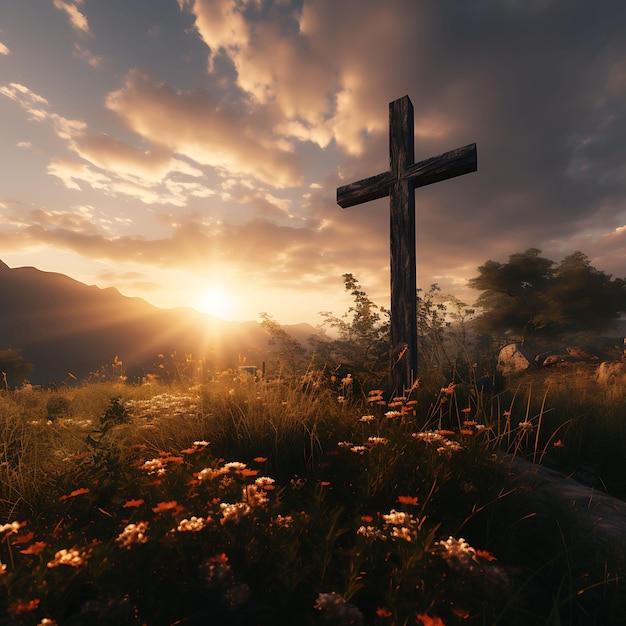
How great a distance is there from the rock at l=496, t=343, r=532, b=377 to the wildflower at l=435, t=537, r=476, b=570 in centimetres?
1027

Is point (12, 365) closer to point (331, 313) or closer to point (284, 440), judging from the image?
point (331, 313)

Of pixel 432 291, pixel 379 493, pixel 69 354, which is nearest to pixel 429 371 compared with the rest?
pixel 432 291

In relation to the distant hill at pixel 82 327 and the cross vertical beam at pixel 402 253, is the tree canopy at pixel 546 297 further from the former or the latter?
the distant hill at pixel 82 327

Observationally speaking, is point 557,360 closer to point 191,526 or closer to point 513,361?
point 513,361

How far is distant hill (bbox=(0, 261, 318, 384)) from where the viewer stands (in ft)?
289

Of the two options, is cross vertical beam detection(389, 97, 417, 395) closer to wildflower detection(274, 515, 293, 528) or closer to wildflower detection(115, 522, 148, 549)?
wildflower detection(274, 515, 293, 528)

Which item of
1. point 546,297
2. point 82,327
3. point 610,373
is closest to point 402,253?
point 610,373

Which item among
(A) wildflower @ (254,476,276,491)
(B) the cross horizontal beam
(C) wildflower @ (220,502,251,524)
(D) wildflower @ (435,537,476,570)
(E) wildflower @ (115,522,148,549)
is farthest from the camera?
(B) the cross horizontal beam

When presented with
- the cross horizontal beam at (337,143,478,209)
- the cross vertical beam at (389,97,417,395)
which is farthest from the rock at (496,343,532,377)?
the cross horizontal beam at (337,143,478,209)

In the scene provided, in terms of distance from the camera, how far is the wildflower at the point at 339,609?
124 cm

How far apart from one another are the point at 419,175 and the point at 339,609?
16.5 ft

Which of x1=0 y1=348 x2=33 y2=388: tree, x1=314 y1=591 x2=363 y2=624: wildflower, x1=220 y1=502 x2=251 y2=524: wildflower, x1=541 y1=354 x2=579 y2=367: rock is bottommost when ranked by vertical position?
x1=0 y1=348 x2=33 y2=388: tree

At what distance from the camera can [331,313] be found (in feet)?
31.3

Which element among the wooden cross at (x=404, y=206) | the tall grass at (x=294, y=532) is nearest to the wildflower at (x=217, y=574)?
the tall grass at (x=294, y=532)
